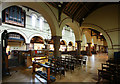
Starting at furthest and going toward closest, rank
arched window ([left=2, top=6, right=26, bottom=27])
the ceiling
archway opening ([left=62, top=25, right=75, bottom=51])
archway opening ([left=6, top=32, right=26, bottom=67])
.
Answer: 1. archway opening ([left=62, top=25, right=75, bottom=51])
2. archway opening ([left=6, top=32, right=26, bottom=67])
3. arched window ([left=2, top=6, right=26, bottom=27])
4. the ceiling

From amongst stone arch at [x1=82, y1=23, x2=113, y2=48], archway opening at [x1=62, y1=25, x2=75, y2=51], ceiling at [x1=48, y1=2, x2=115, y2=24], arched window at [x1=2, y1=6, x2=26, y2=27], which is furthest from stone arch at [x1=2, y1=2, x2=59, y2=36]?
archway opening at [x1=62, y1=25, x2=75, y2=51]

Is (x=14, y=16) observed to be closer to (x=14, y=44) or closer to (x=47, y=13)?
(x=14, y=44)

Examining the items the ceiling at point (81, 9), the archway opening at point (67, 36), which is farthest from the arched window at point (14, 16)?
the archway opening at point (67, 36)

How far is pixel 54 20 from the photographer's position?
555cm

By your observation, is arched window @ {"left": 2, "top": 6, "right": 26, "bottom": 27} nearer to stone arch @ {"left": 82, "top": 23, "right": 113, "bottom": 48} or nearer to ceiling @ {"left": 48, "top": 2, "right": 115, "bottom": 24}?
ceiling @ {"left": 48, "top": 2, "right": 115, "bottom": 24}

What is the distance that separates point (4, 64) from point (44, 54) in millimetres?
3457

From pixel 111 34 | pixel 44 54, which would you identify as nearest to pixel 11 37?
pixel 44 54

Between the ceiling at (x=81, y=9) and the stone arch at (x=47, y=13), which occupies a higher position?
the ceiling at (x=81, y=9)

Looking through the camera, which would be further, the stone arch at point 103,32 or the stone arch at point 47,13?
the stone arch at point 103,32

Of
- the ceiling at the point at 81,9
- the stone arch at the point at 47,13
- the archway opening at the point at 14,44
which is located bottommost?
the archway opening at the point at 14,44

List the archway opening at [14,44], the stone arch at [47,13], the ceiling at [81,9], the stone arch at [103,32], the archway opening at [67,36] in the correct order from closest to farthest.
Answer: the stone arch at [47,13], the ceiling at [81,9], the stone arch at [103,32], the archway opening at [14,44], the archway opening at [67,36]

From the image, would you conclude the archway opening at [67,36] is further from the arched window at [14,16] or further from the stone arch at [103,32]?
the arched window at [14,16]

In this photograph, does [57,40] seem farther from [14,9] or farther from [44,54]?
[14,9]

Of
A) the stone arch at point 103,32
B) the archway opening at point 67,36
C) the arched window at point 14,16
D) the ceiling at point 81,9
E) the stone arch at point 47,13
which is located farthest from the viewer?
the archway opening at point 67,36
